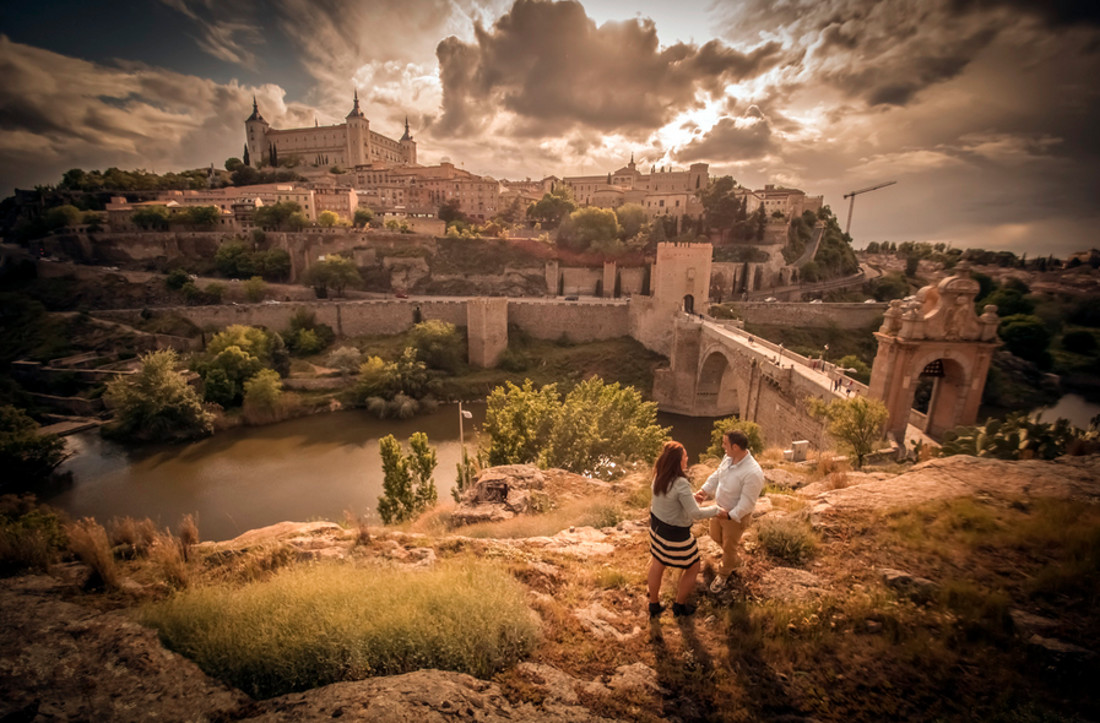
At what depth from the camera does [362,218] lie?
163 ft

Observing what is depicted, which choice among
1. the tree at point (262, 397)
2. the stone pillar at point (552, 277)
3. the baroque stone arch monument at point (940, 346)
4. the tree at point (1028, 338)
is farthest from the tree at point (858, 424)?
the stone pillar at point (552, 277)

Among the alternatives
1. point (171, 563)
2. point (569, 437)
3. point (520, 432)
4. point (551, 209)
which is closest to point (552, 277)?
point (551, 209)

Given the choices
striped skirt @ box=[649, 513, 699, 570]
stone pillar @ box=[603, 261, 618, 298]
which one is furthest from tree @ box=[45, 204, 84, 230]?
striped skirt @ box=[649, 513, 699, 570]

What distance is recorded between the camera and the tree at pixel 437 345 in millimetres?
32281

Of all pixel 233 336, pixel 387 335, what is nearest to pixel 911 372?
pixel 387 335

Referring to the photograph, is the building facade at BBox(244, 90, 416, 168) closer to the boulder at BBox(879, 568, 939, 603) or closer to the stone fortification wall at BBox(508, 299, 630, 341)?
the stone fortification wall at BBox(508, 299, 630, 341)

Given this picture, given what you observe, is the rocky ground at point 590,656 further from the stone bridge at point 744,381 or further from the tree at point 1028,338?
the tree at point 1028,338

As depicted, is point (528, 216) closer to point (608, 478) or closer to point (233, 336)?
point (233, 336)

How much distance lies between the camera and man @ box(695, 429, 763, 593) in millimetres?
3963

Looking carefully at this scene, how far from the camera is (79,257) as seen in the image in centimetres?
4222

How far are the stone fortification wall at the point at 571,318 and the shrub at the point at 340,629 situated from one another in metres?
32.8

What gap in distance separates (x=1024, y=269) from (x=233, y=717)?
5616 centimetres

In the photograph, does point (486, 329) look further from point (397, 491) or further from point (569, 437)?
point (397, 491)

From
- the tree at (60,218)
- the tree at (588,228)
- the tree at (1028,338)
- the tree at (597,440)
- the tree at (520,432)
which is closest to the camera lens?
the tree at (597,440)
